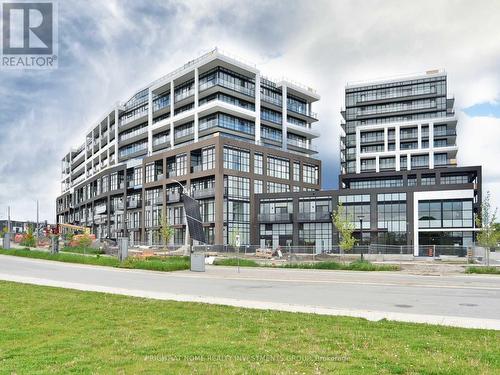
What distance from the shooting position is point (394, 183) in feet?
305

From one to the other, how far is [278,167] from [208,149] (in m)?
14.2

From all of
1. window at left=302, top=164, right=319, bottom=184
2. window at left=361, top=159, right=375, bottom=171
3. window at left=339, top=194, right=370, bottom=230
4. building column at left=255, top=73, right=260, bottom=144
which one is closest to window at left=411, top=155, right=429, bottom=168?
window at left=361, top=159, right=375, bottom=171

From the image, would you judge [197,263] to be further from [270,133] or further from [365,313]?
[270,133]

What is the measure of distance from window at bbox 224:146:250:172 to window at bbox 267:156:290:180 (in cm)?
542

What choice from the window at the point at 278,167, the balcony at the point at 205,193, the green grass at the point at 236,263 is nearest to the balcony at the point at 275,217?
the window at the point at 278,167

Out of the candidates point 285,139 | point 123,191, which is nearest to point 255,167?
point 285,139

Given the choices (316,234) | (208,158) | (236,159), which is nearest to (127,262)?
(208,158)

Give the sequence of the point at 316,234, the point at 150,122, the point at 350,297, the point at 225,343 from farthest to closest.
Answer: the point at 150,122, the point at 316,234, the point at 350,297, the point at 225,343

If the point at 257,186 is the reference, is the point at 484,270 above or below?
below

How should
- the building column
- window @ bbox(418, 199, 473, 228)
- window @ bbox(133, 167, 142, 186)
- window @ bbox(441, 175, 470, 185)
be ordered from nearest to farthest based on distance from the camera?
window @ bbox(418, 199, 473, 228), the building column, window @ bbox(441, 175, 470, 185), window @ bbox(133, 167, 142, 186)

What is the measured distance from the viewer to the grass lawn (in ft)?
23.9

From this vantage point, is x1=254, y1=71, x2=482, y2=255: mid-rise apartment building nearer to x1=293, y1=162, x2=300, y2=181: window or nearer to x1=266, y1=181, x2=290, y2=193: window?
x1=266, y1=181, x2=290, y2=193: window

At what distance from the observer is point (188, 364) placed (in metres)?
7.37

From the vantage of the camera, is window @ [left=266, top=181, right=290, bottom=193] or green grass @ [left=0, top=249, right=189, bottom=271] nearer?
green grass @ [left=0, top=249, right=189, bottom=271]
